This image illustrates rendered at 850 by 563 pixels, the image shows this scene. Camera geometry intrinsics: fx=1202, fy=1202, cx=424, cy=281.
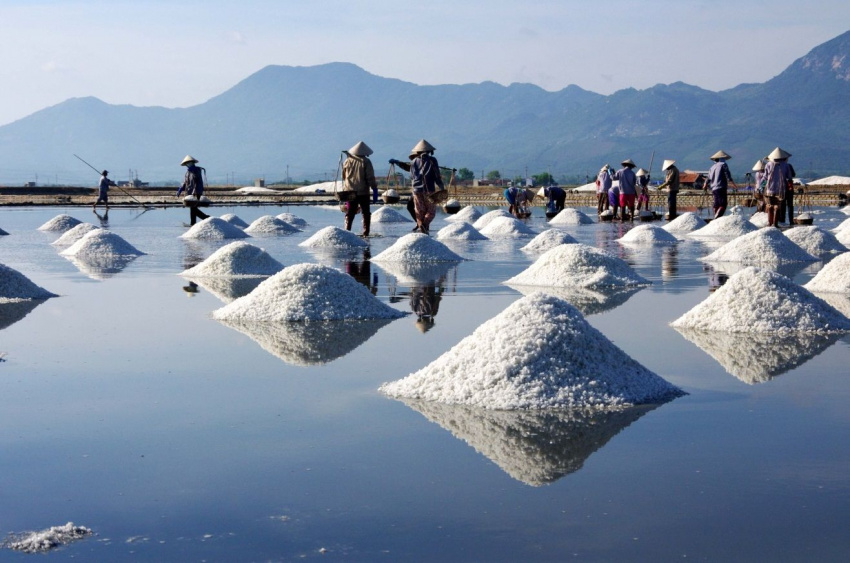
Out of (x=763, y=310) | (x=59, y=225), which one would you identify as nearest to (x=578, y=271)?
(x=763, y=310)

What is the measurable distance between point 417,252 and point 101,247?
4743 mm

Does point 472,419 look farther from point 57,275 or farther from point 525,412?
point 57,275

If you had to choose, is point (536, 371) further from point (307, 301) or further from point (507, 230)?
point (507, 230)

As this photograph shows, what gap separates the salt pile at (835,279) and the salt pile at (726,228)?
9.44 meters

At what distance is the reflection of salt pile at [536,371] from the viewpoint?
236 inches

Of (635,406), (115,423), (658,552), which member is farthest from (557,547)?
(115,423)

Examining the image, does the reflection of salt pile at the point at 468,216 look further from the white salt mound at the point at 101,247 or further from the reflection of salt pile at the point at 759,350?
the reflection of salt pile at the point at 759,350

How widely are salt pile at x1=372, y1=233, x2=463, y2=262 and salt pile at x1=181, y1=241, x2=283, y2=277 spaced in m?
2.19

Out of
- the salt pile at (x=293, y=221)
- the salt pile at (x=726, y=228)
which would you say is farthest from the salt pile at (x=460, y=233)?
the salt pile at (x=293, y=221)

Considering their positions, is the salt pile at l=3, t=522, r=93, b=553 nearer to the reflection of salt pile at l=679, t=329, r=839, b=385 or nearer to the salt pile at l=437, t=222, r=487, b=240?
the reflection of salt pile at l=679, t=329, r=839, b=385

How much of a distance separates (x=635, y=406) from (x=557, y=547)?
86.1 inches

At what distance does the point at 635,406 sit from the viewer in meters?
6.01

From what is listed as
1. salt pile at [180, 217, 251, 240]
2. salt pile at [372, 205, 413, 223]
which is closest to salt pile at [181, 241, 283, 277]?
salt pile at [180, 217, 251, 240]

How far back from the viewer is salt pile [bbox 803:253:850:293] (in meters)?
11.1
